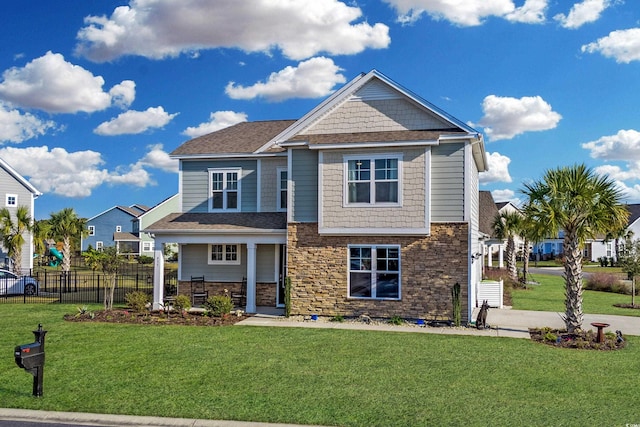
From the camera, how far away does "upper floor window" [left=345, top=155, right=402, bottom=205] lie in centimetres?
1677

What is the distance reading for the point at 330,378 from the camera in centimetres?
983

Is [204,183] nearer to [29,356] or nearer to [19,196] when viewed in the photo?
[29,356]

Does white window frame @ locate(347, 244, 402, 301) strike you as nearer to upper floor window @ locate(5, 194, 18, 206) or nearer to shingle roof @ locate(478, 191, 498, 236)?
shingle roof @ locate(478, 191, 498, 236)

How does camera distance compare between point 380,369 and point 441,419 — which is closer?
point 441,419

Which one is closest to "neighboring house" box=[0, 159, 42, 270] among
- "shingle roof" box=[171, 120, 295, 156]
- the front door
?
"shingle roof" box=[171, 120, 295, 156]

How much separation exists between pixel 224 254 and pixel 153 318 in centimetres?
456

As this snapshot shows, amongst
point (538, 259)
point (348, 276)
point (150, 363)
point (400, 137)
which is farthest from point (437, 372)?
point (538, 259)

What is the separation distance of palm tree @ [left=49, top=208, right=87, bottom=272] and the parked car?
344 inches

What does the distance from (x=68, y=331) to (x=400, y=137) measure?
37.1 feet

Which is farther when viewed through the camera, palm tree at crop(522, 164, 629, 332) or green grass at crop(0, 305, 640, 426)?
palm tree at crop(522, 164, 629, 332)

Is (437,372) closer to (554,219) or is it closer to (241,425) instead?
(241,425)

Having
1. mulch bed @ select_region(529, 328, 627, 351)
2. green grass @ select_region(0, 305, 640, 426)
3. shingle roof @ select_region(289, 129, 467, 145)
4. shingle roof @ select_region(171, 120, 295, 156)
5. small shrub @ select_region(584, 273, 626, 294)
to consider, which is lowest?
green grass @ select_region(0, 305, 640, 426)

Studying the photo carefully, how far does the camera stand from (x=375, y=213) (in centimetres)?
1683

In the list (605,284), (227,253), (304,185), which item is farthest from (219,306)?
(605,284)
